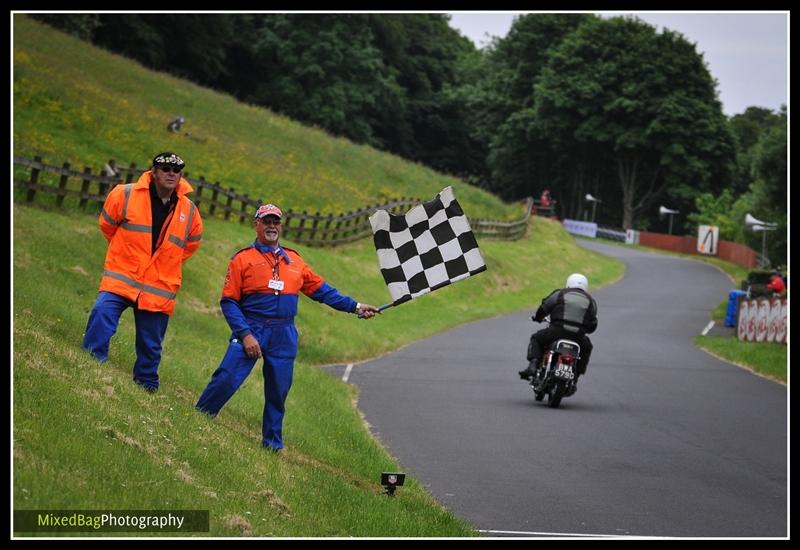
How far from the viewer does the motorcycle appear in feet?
57.6

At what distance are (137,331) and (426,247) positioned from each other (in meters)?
2.54

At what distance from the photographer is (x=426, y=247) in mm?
10867

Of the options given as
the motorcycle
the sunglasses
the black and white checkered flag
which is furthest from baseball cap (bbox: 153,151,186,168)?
the motorcycle

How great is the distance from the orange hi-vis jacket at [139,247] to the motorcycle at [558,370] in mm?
7605

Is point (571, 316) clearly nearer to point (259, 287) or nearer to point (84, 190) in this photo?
point (259, 287)

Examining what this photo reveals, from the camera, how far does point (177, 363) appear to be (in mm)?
15156

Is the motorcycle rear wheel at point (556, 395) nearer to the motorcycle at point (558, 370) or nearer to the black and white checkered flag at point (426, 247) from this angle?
the motorcycle at point (558, 370)

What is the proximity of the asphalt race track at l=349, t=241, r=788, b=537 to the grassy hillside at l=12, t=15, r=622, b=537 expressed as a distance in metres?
0.66

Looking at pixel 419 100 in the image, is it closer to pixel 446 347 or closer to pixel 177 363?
pixel 446 347

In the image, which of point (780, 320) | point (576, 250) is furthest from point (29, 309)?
point (576, 250)

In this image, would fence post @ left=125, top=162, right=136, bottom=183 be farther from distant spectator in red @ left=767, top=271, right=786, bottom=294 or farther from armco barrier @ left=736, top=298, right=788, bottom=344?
distant spectator in red @ left=767, top=271, right=786, bottom=294

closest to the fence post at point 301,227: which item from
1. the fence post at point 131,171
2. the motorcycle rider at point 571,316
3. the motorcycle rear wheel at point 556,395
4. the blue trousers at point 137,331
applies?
the fence post at point 131,171

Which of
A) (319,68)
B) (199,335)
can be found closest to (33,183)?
(199,335)

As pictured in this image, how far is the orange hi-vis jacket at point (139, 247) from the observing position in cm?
1092
